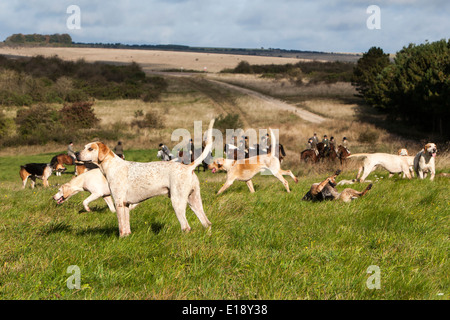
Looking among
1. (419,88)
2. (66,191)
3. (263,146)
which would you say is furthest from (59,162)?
(419,88)

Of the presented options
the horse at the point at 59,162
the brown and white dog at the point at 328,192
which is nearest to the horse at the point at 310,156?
the horse at the point at 59,162

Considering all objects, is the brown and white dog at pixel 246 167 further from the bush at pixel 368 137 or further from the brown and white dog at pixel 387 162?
the bush at pixel 368 137

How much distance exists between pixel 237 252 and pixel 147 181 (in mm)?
2058

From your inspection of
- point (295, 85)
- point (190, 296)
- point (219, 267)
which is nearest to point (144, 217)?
point (219, 267)

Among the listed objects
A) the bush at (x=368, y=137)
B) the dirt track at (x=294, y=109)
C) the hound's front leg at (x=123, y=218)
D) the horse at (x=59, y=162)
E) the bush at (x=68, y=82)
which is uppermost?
the bush at (x=68, y=82)

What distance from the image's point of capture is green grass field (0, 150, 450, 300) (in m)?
4.33

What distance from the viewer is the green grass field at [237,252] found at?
433cm

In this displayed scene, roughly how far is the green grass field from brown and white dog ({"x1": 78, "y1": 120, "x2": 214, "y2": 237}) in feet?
1.12

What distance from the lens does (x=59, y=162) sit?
22047 millimetres

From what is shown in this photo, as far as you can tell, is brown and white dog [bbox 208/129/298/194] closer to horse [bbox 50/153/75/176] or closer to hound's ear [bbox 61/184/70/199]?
hound's ear [bbox 61/184/70/199]

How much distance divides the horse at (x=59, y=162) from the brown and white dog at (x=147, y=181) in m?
16.1

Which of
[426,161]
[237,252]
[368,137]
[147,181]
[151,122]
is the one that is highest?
[151,122]

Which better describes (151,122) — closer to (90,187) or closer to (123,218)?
(90,187)
